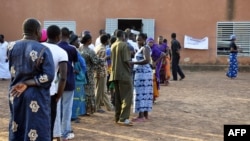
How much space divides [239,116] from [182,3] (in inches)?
426

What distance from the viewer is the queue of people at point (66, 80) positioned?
11.8 ft

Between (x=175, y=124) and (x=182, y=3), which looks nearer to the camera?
(x=175, y=124)

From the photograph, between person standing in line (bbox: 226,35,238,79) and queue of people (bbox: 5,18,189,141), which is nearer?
queue of people (bbox: 5,18,189,141)

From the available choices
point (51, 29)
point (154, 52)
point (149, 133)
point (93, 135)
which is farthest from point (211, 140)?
point (154, 52)

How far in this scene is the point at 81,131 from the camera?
20.4 feet

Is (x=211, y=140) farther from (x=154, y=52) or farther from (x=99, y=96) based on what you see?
(x=154, y=52)

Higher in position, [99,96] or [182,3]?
[182,3]

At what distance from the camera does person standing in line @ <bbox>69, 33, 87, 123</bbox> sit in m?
6.30

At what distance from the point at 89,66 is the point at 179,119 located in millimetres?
1799

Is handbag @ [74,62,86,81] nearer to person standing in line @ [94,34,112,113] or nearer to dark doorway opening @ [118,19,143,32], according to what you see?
person standing in line @ [94,34,112,113]

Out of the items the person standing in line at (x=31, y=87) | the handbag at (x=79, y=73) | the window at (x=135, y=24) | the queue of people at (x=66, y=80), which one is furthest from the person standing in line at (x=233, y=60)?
the person standing in line at (x=31, y=87)

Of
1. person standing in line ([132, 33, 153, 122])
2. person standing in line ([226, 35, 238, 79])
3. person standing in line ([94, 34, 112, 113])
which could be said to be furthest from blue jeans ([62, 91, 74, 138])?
person standing in line ([226, 35, 238, 79])

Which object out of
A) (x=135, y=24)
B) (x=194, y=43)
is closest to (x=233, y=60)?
(x=194, y=43)

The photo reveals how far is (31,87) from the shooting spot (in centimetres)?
360
